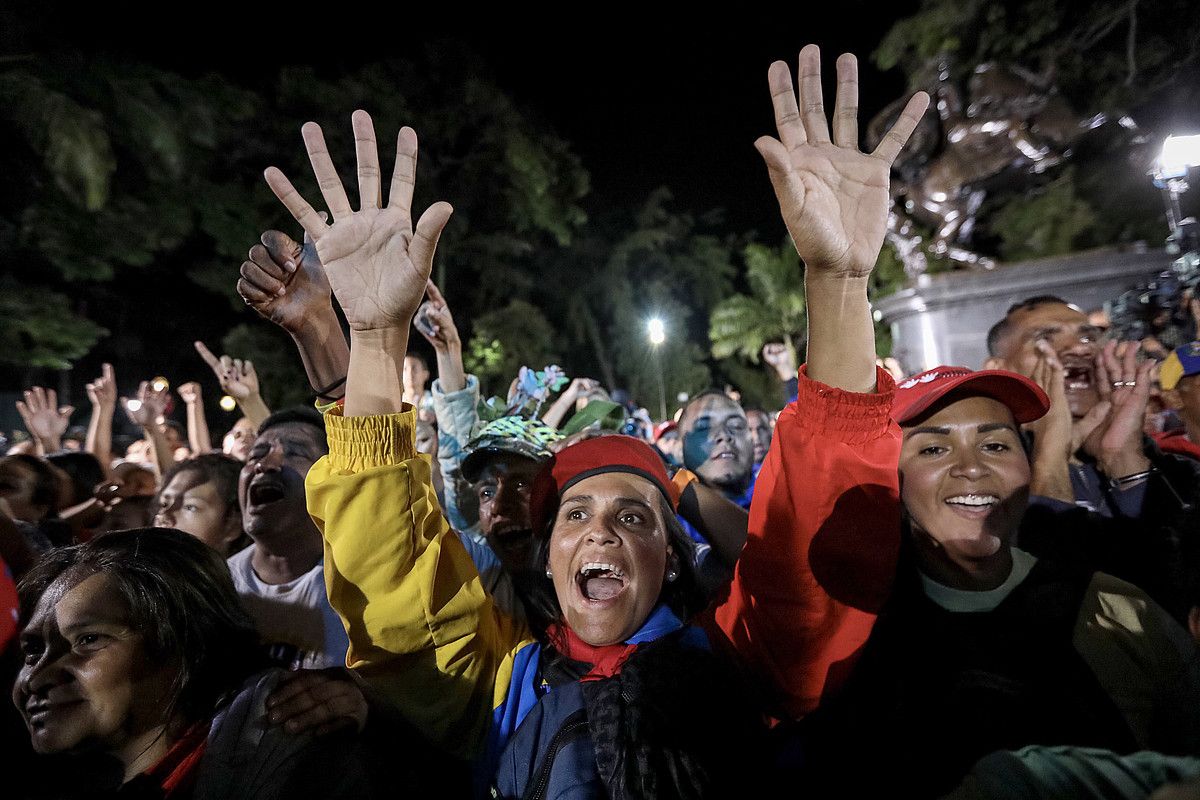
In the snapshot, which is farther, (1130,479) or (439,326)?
(439,326)

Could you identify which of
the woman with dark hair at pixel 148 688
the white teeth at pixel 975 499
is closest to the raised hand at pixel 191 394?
the woman with dark hair at pixel 148 688

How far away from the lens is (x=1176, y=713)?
1.64 metres

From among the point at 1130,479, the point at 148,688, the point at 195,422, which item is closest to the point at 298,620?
the point at 148,688

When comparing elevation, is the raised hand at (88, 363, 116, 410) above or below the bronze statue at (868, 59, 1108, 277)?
below

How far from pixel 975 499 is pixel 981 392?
32 centimetres

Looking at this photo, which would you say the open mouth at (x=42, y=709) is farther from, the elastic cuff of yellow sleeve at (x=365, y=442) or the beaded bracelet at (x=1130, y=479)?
the beaded bracelet at (x=1130, y=479)

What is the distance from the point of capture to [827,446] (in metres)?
1.61

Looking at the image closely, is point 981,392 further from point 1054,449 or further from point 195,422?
point 195,422

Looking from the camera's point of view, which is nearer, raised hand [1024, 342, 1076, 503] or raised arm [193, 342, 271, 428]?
raised hand [1024, 342, 1076, 503]

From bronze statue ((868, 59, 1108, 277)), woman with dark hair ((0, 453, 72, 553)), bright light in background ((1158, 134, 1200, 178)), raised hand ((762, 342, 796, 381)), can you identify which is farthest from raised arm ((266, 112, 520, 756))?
bronze statue ((868, 59, 1108, 277))

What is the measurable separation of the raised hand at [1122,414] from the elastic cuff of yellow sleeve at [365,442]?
277 centimetres

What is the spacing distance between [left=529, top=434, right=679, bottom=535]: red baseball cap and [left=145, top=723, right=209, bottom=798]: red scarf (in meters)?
1.05

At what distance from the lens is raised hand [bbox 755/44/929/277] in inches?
64.9

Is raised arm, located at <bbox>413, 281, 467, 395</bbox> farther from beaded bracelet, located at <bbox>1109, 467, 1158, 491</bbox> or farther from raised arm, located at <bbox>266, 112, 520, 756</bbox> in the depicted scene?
beaded bracelet, located at <bbox>1109, 467, 1158, 491</bbox>
